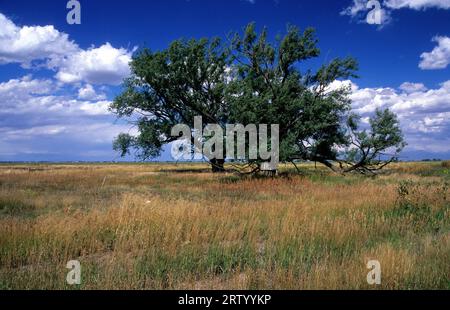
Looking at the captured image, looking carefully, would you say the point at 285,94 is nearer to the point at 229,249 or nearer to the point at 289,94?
the point at 289,94

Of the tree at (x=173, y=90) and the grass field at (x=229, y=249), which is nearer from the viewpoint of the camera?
the grass field at (x=229, y=249)

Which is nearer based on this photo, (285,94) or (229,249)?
(229,249)

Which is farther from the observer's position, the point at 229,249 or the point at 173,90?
the point at 173,90

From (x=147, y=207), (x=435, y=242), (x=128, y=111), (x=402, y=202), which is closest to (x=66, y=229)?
(x=147, y=207)

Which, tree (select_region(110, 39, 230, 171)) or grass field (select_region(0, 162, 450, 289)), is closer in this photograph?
grass field (select_region(0, 162, 450, 289))

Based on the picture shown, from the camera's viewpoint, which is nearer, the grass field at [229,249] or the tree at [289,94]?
the grass field at [229,249]

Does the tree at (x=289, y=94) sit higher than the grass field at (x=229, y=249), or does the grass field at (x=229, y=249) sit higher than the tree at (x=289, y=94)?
the tree at (x=289, y=94)

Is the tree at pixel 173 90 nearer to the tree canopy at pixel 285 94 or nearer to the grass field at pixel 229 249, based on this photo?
the tree canopy at pixel 285 94

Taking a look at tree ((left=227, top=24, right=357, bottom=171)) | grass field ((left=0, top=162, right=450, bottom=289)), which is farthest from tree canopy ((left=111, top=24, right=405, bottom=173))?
grass field ((left=0, top=162, right=450, bottom=289))

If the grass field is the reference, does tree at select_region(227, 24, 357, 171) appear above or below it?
above

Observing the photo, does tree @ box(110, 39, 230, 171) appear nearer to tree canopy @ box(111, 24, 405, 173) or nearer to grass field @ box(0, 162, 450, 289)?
tree canopy @ box(111, 24, 405, 173)

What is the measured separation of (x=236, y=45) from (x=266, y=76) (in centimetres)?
299

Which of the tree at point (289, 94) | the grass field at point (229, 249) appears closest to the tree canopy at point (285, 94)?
the tree at point (289, 94)

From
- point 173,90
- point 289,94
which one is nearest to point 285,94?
point 289,94
